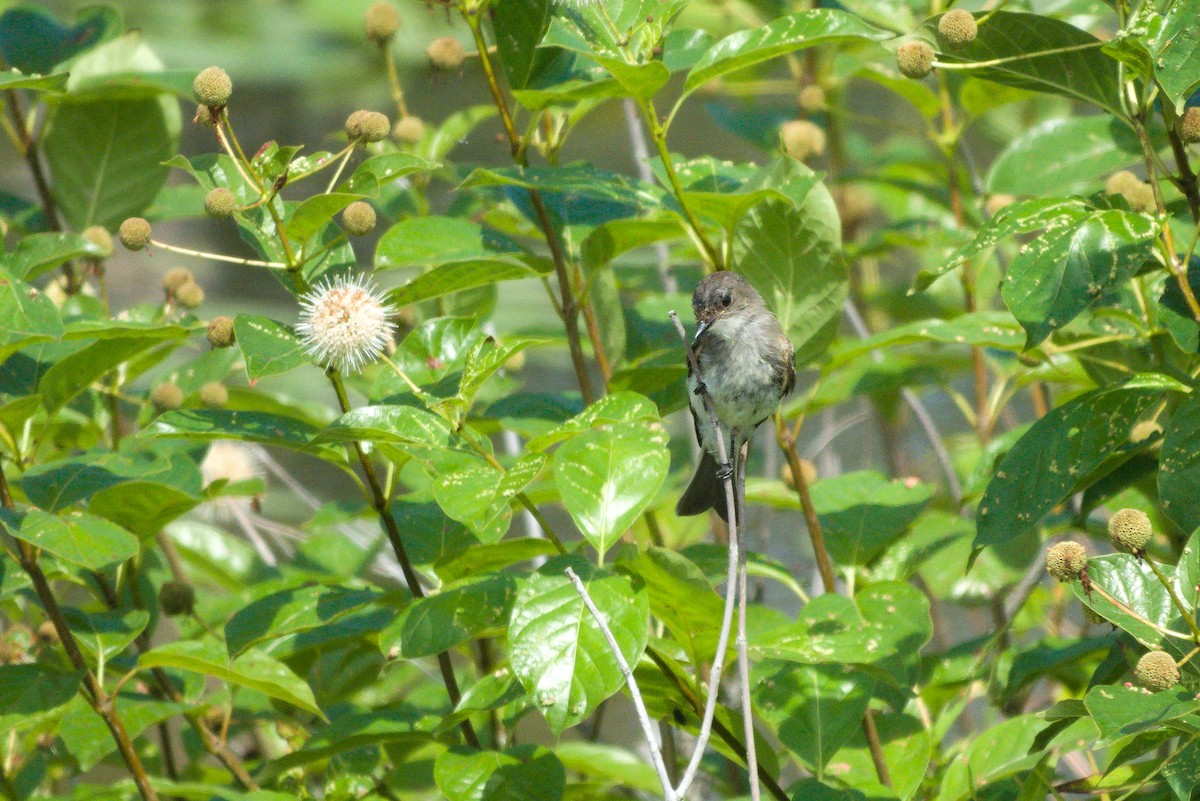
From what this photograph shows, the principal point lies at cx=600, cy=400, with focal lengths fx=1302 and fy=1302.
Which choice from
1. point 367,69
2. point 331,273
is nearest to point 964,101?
point 331,273

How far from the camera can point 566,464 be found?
1.95m

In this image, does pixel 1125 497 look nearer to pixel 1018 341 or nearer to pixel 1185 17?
pixel 1018 341

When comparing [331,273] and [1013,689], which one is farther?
[1013,689]

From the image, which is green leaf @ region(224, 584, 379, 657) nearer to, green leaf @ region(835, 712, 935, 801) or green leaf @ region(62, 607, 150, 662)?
green leaf @ region(62, 607, 150, 662)

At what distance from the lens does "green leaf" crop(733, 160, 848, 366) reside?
2.43 m

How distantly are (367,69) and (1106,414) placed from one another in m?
5.72

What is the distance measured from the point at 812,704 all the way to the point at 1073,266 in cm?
85

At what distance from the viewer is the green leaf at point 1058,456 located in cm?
205

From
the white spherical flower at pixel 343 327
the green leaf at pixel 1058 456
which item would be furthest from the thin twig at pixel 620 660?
the green leaf at pixel 1058 456

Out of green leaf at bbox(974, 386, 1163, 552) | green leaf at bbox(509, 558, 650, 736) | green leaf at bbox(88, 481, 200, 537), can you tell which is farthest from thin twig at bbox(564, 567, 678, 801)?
green leaf at bbox(88, 481, 200, 537)

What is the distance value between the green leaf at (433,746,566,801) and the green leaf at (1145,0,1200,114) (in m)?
1.39

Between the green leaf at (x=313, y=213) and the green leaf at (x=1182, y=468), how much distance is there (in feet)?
4.28

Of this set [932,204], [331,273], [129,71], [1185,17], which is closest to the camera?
[1185,17]

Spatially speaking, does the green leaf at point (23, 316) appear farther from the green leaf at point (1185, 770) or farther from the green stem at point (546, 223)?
the green leaf at point (1185, 770)
